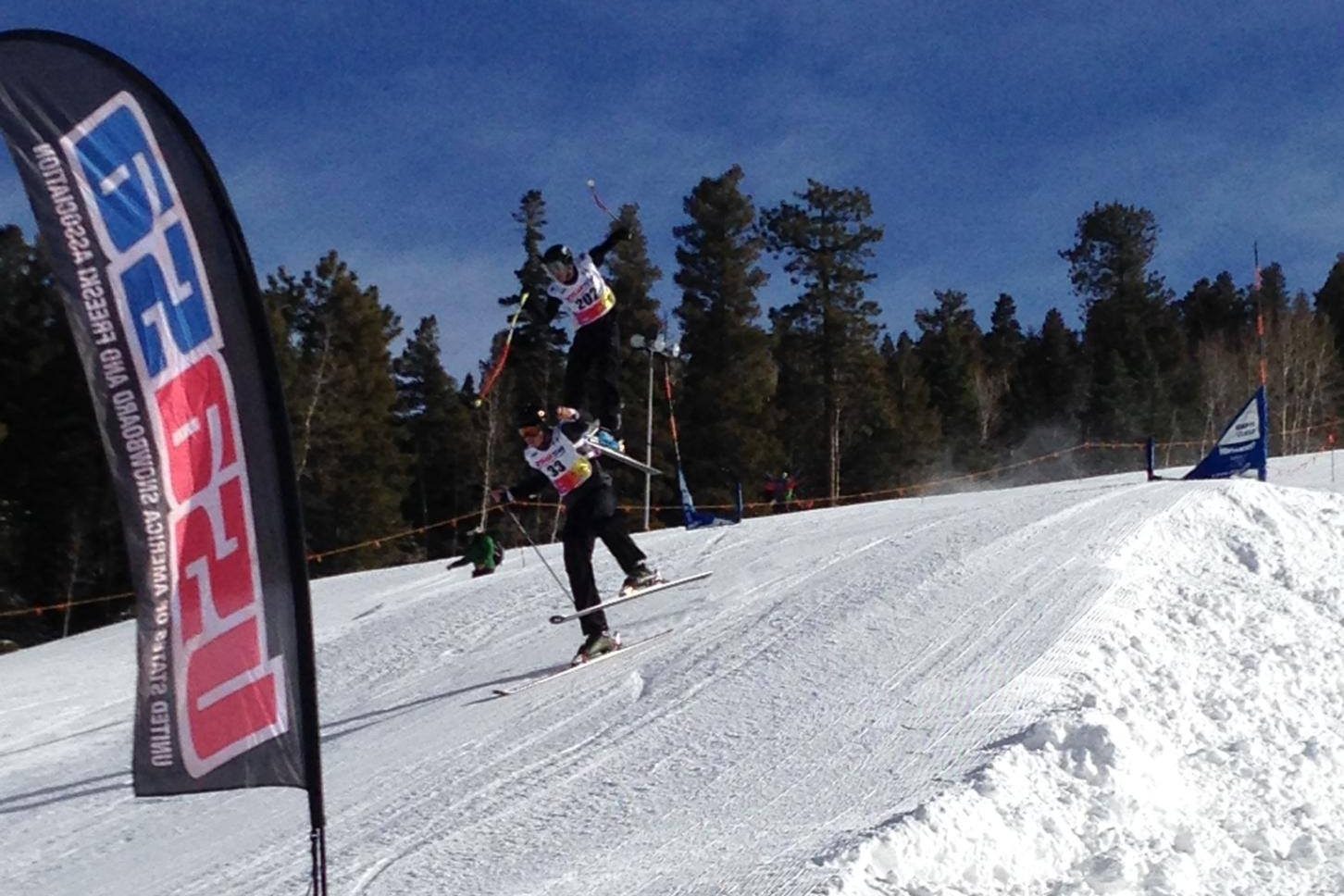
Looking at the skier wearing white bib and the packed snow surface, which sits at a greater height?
the skier wearing white bib

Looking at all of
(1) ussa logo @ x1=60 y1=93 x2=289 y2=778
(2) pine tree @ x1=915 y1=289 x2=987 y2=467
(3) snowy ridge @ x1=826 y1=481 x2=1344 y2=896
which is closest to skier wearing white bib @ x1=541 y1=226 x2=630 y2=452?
(3) snowy ridge @ x1=826 y1=481 x2=1344 y2=896

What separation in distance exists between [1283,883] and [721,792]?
2.73m

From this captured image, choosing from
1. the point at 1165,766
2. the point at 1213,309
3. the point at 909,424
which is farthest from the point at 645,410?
the point at 1213,309

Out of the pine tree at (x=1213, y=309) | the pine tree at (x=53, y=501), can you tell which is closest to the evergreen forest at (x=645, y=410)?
the pine tree at (x=53, y=501)

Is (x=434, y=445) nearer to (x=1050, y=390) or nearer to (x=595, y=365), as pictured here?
(x=1050, y=390)

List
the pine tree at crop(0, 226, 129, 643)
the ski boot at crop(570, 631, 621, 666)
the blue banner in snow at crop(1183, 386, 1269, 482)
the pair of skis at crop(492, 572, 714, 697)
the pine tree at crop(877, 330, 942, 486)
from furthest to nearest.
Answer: the pine tree at crop(877, 330, 942, 486), the pine tree at crop(0, 226, 129, 643), the blue banner in snow at crop(1183, 386, 1269, 482), the ski boot at crop(570, 631, 621, 666), the pair of skis at crop(492, 572, 714, 697)

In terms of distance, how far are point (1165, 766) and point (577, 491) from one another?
514cm

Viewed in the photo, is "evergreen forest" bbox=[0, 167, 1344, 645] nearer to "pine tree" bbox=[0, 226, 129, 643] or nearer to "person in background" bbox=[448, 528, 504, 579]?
"pine tree" bbox=[0, 226, 129, 643]

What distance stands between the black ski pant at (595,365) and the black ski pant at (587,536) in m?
1.79

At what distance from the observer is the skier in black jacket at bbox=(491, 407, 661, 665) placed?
1010cm

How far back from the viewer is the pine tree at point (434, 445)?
49.5 m

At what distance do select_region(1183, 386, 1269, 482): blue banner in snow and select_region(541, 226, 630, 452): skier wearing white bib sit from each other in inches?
Result: 351

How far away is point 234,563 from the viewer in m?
4.38

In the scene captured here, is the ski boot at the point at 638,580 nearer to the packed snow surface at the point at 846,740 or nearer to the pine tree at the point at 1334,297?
the packed snow surface at the point at 846,740
